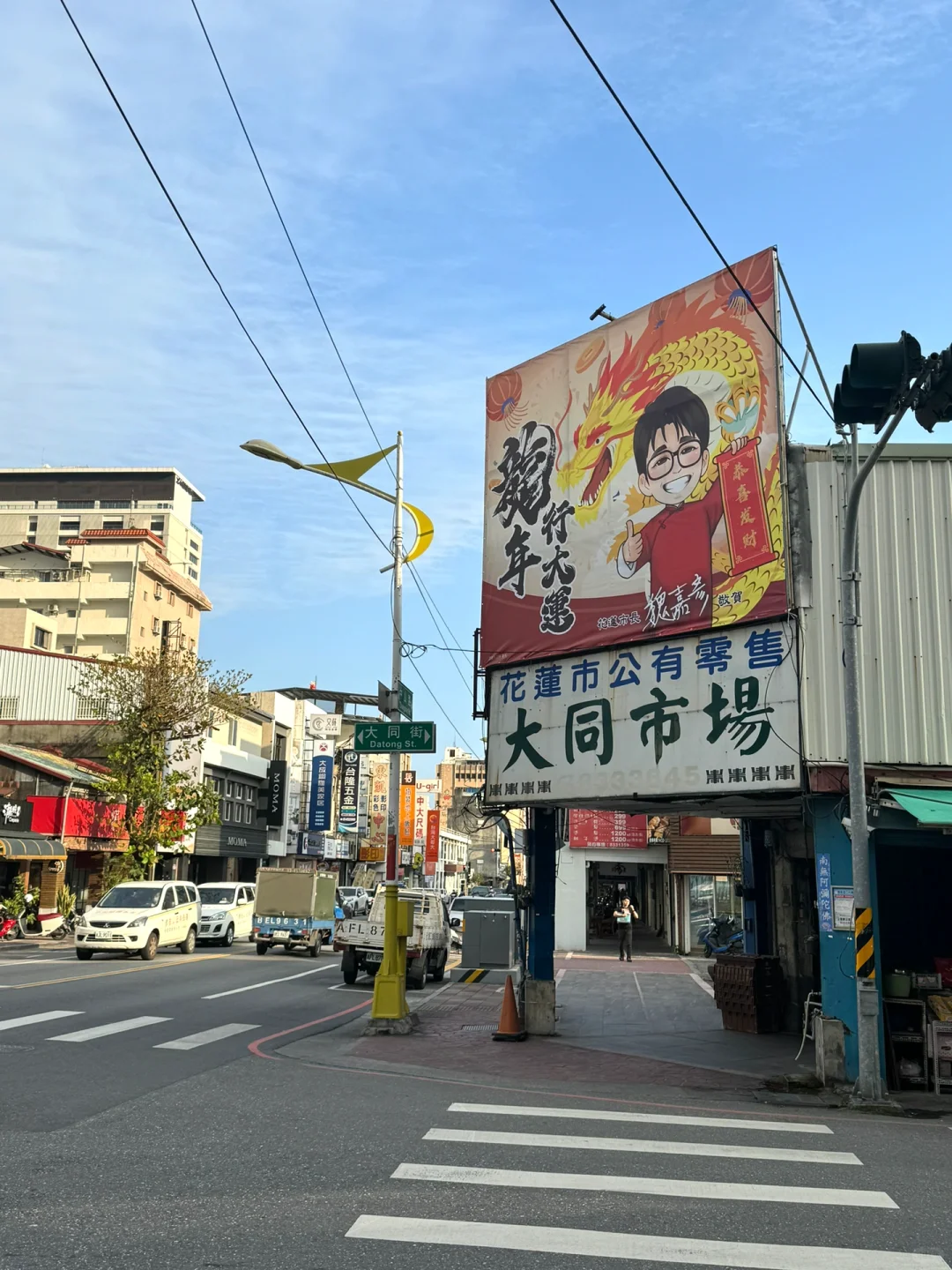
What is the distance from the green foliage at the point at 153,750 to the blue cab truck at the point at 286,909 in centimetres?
785

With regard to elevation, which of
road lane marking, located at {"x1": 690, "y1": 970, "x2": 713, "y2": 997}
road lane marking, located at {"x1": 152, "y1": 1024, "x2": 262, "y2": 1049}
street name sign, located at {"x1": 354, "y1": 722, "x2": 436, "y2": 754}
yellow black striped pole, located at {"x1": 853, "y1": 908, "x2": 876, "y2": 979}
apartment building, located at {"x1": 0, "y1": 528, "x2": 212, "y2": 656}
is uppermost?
apartment building, located at {"x1": 0, "y1": 528, "x2": 212, "y2": 656}

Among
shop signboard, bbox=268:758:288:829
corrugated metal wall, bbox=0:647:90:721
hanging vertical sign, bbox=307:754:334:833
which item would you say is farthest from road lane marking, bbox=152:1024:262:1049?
hanging vertical sign, bbox=307:754:334:833

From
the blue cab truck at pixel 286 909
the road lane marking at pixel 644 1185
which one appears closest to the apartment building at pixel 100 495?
the blue cab truck at pixel 286 909

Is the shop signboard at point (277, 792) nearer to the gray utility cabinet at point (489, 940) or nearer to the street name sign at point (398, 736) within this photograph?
the gray utility cabinet at point (489, 940)

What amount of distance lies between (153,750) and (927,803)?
1234 inches

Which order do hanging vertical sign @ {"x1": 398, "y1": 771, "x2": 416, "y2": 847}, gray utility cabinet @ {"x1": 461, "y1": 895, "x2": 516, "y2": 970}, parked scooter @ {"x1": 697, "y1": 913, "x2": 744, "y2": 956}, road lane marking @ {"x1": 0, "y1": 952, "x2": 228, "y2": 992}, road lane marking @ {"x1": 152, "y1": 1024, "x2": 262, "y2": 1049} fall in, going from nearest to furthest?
road lane marking @ {"x1": 152, "y1": 1024, "x2": 262, "y2": 1049}
road lane marking @ {"x1": 0, "y1": 952, "x2": 228, "y2": 992}
gray utility cabinet @ {"x1": 461, "y1": 895, "x2": 516, "y2": 970}
parked scooter @ {"x1": 697, "y1": 913, "x2": 744, "y2": 956}
hanging vertical sign @ {"x1": 398, "y1": 771, "x2": 416, "y2": 847}

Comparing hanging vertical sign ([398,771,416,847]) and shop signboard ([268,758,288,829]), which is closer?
shop signboard ([268,758,288,829])

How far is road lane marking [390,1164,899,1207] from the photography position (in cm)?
711

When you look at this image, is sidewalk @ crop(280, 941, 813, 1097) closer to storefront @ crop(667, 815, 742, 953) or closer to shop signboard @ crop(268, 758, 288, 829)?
storefront @ crop(667, 815, 742, 953)

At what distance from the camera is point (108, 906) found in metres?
27.7

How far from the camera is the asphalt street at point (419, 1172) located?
580 centimetres

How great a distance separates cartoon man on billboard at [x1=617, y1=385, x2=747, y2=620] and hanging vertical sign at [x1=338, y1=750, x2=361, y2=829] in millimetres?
53909

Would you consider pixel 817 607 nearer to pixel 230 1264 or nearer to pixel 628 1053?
pixel 628 1053

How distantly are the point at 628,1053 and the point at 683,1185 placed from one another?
25.5 feet
